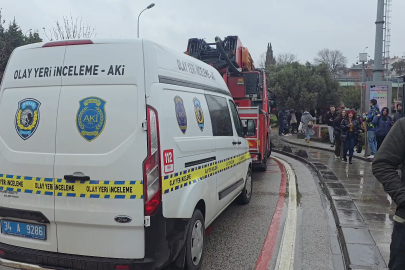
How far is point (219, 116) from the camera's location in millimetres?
4840

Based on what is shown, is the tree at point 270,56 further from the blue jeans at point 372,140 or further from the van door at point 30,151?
the van door at point 30,151

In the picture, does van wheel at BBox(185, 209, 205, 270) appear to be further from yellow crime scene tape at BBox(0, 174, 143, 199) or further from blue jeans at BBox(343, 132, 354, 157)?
blue jeans at BBox(343, 132, 354, 157)

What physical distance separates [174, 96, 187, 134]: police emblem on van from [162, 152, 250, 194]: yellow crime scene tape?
1.47 ft

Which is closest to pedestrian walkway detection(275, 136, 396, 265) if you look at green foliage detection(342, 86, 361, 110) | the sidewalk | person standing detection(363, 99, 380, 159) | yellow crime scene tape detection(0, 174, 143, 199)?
person standing detection(363, 99, 380, 159)

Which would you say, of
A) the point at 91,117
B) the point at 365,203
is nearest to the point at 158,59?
the point at 91,117

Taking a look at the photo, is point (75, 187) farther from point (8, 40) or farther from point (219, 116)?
point (8, 40)

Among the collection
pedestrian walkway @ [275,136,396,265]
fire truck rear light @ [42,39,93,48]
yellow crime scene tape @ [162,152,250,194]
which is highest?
fire truck rear light @ [42,39,93,48]

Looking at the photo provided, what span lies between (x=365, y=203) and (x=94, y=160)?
200 inches

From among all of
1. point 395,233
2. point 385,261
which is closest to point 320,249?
point 385,261

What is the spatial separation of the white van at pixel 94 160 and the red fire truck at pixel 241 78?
5824 millimetres

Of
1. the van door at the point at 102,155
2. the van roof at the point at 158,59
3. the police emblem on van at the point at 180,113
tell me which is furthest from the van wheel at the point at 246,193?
the van door at the point at 102,155

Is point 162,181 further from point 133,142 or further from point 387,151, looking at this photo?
point 387,151

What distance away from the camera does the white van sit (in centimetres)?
300

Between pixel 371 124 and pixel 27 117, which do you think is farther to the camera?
pixel 371 124
